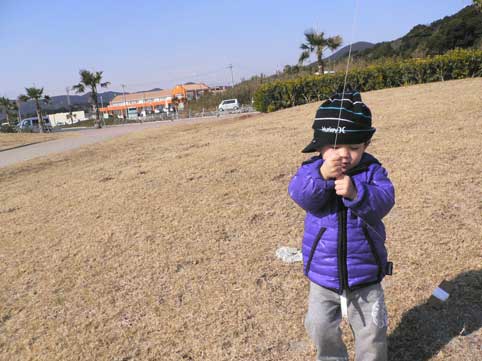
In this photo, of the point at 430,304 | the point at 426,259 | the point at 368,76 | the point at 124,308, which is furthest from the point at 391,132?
the point at 368,76

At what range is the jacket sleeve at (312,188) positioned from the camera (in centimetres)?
161

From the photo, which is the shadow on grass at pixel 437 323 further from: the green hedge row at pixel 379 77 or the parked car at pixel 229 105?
the parked car at pixel 229 105

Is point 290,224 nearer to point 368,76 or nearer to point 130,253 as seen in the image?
point 130,253

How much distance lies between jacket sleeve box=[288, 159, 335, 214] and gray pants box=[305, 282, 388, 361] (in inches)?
15.0

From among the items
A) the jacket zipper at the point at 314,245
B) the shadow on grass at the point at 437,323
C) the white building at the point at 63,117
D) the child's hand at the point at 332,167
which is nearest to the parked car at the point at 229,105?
the shadow on grass at the point at 437,323

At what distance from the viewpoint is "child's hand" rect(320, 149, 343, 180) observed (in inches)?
59.9

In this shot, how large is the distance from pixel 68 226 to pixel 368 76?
12.3 meters

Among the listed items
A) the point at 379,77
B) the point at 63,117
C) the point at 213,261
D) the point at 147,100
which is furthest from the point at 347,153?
the point at 63,117

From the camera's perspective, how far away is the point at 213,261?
3244 mm

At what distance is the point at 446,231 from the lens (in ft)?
10.6

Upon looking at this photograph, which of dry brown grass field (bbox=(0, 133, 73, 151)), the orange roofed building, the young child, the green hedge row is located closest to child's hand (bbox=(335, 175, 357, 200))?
the young child

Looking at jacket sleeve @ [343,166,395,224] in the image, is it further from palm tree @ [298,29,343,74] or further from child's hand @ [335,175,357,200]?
palm tree @ [298,29,343,74]

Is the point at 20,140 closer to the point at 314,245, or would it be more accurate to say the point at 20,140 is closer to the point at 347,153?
the point at 314,245

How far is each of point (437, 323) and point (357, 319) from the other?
78 centimetres
